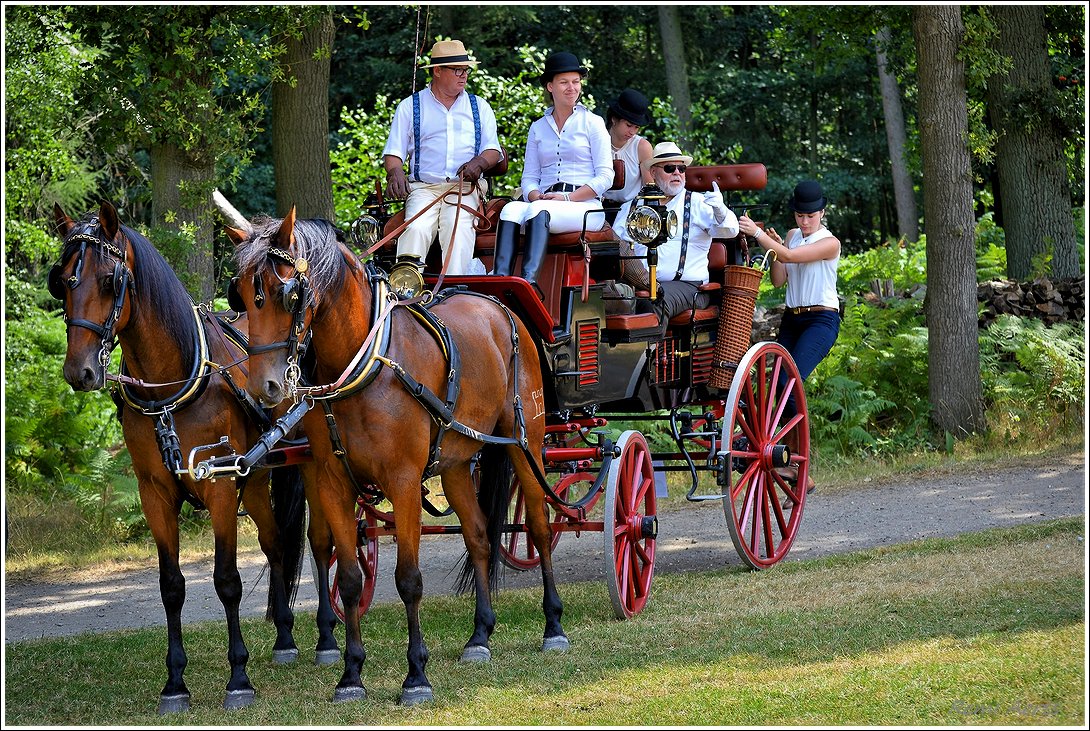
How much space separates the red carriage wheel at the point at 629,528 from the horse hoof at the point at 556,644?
1.47 ft

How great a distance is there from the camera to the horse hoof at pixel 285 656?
6516 mm

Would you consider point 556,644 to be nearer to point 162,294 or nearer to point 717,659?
point 717,659

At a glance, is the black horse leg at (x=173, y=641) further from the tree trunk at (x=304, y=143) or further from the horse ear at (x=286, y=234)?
the tree trunk at (x=304, y=143)

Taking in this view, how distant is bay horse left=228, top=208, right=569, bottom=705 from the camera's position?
5176 millimetres

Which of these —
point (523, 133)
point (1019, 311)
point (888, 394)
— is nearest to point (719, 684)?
point (888, 394)

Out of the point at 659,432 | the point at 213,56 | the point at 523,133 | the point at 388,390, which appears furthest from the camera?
the point at 523,133

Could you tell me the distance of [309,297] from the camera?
5250 mm

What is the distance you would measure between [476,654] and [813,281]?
374 cm

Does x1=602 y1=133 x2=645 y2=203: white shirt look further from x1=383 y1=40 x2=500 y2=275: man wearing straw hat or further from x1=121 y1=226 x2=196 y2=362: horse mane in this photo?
x1=121 y1=226 x2=196 y2=362: horse mane

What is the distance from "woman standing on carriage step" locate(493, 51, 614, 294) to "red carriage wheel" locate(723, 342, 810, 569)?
1.46 metres

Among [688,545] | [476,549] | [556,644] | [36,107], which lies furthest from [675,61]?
[556,644]

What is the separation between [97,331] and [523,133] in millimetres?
9858

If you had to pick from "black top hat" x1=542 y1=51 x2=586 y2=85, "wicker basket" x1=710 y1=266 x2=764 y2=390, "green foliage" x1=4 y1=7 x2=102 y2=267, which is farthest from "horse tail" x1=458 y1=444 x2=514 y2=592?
"green foliage" x1=4 y1=7 x2=102 y2=267

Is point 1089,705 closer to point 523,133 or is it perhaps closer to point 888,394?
point 888,394
